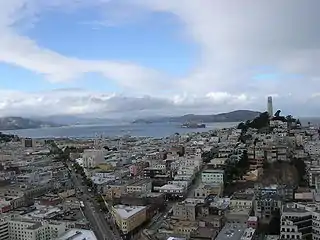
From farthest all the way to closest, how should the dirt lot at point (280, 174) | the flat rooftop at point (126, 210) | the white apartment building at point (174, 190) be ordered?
the dirt lot at point (280, 174) < the white apartment building at point (174, 190) < the flat rooftop at point (126, 210)

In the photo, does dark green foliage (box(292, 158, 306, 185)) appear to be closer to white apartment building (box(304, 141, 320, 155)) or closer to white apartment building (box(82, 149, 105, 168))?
white apartment building (box(304, 141, 320, 155))

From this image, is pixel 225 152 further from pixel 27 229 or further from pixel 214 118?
pixel 214 118

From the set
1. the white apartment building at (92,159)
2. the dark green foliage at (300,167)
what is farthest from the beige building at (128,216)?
the white apartment building at (92,159)

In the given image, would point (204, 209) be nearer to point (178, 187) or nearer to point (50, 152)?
point (178, 187)

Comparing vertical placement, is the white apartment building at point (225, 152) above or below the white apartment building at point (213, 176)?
above

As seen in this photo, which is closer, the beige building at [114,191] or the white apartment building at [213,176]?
the beige building at [114,191]

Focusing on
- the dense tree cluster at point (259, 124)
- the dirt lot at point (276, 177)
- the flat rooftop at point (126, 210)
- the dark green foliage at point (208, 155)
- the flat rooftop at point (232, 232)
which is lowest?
the flat rooftop at point (232, 232)

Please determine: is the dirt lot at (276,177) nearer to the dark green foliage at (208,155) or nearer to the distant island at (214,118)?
the dark green foliage at (208,155)

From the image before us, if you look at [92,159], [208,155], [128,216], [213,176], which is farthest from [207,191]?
[92,159]
